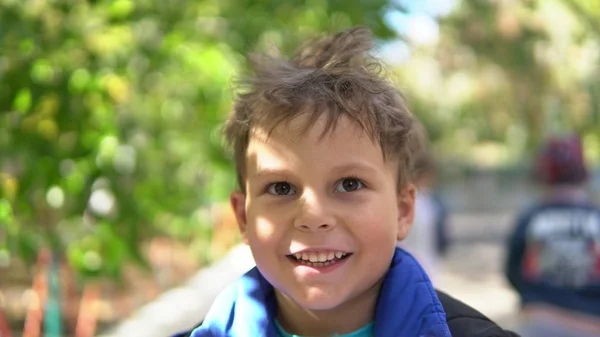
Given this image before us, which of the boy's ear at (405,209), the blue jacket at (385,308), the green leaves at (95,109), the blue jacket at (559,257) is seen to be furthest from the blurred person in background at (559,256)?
the blue jacket at (385,308)

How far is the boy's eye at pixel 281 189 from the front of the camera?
6.26 feet

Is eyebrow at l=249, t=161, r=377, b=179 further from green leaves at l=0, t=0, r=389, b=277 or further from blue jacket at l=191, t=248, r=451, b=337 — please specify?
green leaves at l=0, t=0, r=389, b=277

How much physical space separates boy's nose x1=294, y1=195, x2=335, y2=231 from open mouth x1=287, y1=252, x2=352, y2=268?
0.19 ft

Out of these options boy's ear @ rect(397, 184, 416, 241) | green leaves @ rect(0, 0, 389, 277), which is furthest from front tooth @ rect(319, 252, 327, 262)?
green leaves @ rect(0, 0, 389, 277)

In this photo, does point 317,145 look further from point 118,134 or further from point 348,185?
point 118,134

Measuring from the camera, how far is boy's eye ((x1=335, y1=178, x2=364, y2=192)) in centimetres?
188

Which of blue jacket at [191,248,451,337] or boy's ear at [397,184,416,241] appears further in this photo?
boy's ear at [397,184,416,241]

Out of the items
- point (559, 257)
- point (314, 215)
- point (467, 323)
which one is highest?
point (314, 215)

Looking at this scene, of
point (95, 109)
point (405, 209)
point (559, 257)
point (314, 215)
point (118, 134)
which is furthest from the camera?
point (559, 257)

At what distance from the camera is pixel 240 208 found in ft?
7.05

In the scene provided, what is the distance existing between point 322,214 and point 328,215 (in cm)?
1

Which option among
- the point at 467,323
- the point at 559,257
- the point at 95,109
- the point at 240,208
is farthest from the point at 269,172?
the point at 559,257

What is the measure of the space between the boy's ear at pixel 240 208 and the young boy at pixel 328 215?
90 mm

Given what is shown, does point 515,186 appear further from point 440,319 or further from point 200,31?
point 440,319
